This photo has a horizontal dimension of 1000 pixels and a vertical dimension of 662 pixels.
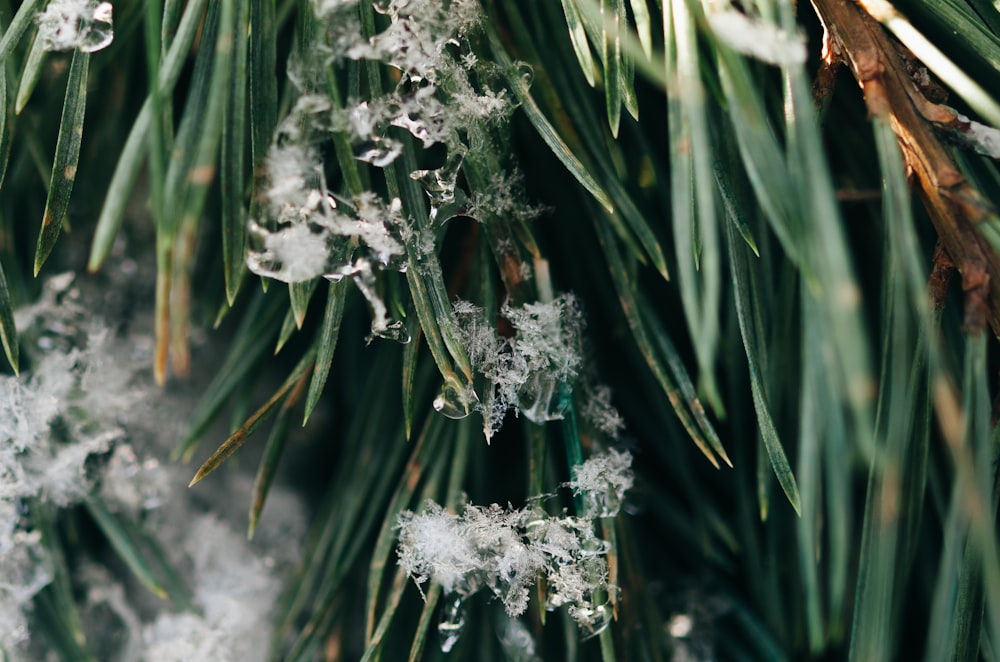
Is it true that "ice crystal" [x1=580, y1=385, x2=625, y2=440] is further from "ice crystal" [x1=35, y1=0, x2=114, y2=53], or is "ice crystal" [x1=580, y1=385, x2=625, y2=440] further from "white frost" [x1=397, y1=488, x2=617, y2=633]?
"ice crystal" [x1=35, y1=0, x2=114, y2=53]

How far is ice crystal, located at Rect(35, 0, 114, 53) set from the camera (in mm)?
236

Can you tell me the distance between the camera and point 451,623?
0.91 feet

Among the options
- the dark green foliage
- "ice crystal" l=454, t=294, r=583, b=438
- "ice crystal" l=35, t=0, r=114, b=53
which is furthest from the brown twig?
"ice crystal" l=35, t=0, r=114, b=53

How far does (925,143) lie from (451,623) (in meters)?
0.22

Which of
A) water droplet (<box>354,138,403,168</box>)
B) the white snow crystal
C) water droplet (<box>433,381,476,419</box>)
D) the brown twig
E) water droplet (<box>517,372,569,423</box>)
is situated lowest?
water droplet (<box>517,372,569,423</box>)

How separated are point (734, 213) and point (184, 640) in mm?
286

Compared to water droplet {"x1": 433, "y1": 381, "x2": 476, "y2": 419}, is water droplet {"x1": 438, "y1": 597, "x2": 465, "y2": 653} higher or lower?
water droplet {"x1": 433, "y1": 381, "x2": 476, "y2": 419}

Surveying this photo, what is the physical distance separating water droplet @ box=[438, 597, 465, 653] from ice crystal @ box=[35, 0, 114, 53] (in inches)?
8.6

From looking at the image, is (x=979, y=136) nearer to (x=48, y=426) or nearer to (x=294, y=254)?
(x=294, y=254)

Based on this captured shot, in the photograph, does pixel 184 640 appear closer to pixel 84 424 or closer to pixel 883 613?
pixel 84 424

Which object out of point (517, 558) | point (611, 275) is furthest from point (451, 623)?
point (611, 275)

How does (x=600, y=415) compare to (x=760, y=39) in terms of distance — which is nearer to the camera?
(x=760, y=39)

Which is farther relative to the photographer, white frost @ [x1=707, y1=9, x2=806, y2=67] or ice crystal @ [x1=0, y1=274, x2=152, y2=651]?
ice crystal @ [x1=0, y1=274, x2=152, y2=651]

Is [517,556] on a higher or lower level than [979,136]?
lower
